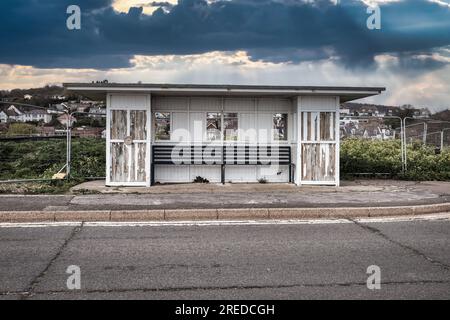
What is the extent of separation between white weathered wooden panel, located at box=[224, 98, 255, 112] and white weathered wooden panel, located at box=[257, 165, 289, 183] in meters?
1.81

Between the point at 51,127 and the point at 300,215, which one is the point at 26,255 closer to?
the point at 300,215

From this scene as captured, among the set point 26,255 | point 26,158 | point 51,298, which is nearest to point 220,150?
point 26,158

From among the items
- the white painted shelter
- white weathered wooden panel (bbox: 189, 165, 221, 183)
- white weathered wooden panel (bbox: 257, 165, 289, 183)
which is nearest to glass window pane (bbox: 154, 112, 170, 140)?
the white painted shelter

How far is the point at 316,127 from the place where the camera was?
15.7 m

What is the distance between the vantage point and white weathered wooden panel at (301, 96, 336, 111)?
51.4ft

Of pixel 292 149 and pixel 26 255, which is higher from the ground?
pixel 292 149

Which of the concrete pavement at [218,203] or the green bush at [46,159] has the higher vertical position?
the green bush at [46,159]

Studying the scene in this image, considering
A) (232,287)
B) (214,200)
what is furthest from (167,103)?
(232,287)

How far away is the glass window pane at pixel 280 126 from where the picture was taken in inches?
653

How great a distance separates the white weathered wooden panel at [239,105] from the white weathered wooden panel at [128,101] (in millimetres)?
2563

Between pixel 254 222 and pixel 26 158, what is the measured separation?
1217cm

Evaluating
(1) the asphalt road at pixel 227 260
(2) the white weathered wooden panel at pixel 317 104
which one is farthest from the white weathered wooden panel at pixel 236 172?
(1) the asphalt road at pixel 227 260

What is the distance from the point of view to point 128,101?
15195mm

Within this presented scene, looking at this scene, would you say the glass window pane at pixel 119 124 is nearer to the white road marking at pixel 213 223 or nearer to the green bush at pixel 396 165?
the white road marking at pixel 213 223
